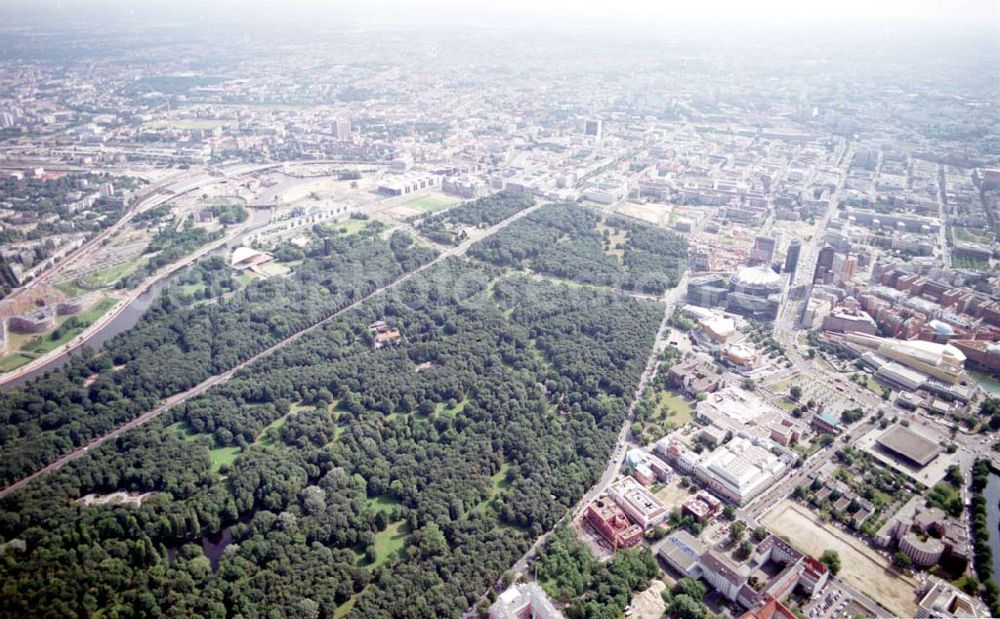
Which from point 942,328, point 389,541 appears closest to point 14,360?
point 389,541

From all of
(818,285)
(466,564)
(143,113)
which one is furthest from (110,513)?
(143,113)

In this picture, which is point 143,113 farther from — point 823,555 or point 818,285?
point 823,555

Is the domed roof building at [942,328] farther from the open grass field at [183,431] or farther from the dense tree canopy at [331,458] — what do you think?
the open grass field at [183,431]

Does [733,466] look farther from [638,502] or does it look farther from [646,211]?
[646,211]

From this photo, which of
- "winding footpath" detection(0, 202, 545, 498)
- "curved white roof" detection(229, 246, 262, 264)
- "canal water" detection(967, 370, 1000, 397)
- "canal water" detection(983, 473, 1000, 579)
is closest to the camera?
"canal water" detection(983, 473, 1000, 579)

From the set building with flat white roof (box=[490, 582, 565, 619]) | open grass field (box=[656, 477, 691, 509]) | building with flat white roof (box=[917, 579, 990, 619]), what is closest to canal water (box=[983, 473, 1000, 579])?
building with flat white roof (box=[917, 579, 990, 619])

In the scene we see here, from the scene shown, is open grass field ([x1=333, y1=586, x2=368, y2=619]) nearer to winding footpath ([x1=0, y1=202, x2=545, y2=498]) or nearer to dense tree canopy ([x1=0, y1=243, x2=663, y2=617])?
dense tree canopy ([x1=0, y1=243, x2=663, y2=617])
